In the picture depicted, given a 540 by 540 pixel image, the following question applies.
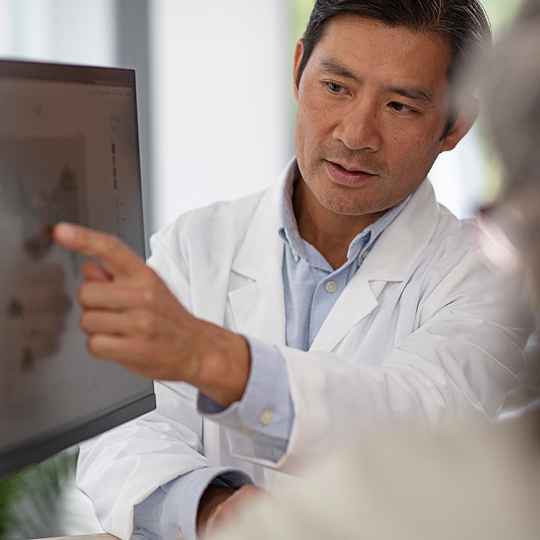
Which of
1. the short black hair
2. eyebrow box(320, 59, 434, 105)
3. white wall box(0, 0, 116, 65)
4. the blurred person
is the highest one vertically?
white wall box(0, 0, 116, 65)

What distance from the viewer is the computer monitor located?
644 mm

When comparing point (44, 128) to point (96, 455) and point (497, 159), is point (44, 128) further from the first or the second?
point (96, 455)

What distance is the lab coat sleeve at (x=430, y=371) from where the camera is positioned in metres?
0.79

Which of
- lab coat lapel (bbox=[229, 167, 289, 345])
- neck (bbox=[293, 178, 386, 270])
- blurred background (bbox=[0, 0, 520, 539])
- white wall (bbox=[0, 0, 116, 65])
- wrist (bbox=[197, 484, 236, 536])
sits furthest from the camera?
blurred background (bbox=[0, 0, 520, 539])

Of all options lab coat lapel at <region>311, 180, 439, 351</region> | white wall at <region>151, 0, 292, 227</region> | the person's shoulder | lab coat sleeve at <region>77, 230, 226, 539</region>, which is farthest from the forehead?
white wall at <region>151, 0, 292, 227</region>

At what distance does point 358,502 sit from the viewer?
18.3 inches

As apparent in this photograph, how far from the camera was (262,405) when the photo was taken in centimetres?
77

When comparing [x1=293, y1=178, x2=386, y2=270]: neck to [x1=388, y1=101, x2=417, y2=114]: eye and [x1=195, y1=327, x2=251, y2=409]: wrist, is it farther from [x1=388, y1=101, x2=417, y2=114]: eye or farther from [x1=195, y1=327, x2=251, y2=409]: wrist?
[x1=195, y1=327, x2=251, y2=409]: wrist

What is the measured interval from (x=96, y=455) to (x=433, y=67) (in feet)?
3.14

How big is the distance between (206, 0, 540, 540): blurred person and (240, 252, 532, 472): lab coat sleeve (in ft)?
0.23

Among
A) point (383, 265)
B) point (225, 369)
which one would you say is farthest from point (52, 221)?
point (383, 265)

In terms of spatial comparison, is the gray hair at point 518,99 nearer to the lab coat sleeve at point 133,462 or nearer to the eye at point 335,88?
the lab coat sleeve at point 133,462

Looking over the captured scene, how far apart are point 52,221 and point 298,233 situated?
2.84 ft

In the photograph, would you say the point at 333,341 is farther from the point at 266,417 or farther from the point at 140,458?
the point at 266,417
